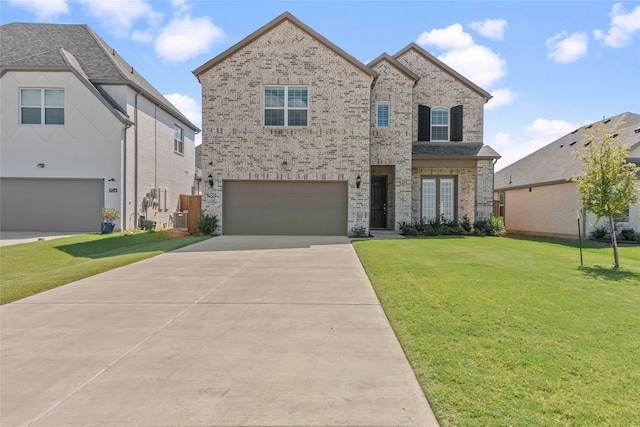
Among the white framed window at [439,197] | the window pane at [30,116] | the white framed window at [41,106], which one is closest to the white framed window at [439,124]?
the white framed window at [439,197]

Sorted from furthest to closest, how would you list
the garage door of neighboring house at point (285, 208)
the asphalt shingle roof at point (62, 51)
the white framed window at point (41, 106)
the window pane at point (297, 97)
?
the asphalt shingle roof at point (62, 51)
the white framed window at point (41, 106)
the garage door of neighboring house at point (285, 208)
the window pane at point (297, 97)

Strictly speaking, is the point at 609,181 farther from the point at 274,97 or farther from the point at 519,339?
the point at 274,97

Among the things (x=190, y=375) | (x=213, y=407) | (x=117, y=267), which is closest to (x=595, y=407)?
(x=213, y=407)

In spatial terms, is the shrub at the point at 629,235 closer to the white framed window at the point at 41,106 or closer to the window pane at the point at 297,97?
the window pane at the point at 297,97

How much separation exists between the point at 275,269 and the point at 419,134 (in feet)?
41.1

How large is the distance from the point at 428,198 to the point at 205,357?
1558 cm

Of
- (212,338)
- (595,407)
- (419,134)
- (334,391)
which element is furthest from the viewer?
(419,134)

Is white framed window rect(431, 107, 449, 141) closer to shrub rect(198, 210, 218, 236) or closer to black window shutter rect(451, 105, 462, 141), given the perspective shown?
black window shutter rect(451, 105, 462, 141)

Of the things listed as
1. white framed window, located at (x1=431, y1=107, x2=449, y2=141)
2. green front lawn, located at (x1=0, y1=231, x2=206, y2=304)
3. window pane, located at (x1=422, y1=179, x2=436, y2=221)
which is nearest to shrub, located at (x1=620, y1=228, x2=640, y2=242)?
window pane, located at (x1=422, y1=179, x2=436, y2=221)

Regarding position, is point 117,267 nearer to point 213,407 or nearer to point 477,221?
point 213,407

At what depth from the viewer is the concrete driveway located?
2.83 m

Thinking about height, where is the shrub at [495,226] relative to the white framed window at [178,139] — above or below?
below

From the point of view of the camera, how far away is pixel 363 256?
9.98 m

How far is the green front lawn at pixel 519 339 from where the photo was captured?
2.81 metres
